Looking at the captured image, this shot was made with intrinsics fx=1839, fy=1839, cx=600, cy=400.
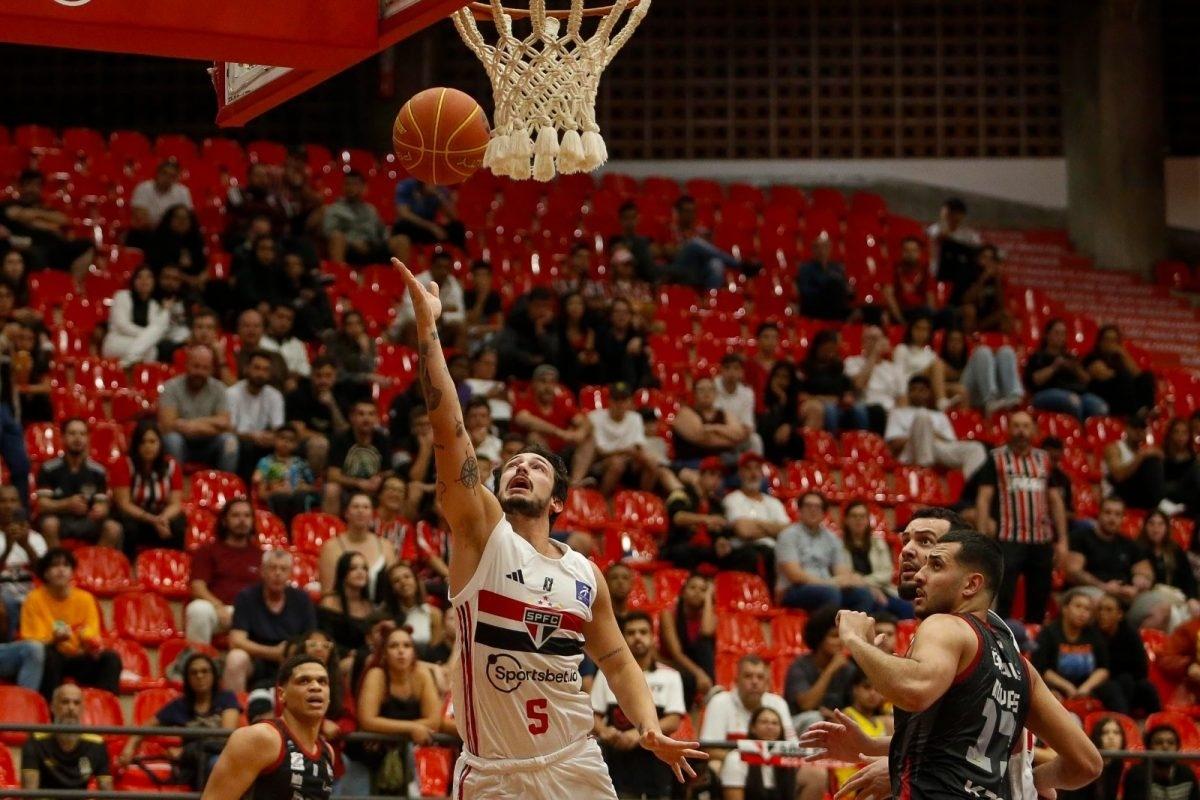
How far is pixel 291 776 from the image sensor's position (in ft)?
20.3

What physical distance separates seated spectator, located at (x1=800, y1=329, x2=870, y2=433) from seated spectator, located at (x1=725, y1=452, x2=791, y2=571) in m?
1.84

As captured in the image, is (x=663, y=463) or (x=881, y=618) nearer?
(x=881, y=618)

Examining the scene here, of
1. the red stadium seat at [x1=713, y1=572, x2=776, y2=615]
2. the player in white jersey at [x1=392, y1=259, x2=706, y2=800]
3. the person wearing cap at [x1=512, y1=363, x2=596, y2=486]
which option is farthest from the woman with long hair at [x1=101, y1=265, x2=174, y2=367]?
the player in white jersey at [x1=392, y1=259, x2=706, y2=800]

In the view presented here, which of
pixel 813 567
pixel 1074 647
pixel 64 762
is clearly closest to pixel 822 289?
pixel 813 567

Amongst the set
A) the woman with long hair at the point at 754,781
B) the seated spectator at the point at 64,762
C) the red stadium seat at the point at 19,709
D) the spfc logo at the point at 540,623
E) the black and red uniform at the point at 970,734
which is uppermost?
the spfc logo at the point at 540,623

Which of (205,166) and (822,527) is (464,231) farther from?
(822,527)

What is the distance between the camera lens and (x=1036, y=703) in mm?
5219

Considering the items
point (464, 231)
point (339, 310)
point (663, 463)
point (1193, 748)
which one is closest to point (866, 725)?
point (1193, 748)

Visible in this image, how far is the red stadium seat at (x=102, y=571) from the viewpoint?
10.9 metres

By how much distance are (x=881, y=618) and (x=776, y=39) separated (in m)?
11.6

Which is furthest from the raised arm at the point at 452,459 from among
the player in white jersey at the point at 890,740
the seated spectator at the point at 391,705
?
the seated spectator at the point at 391,705

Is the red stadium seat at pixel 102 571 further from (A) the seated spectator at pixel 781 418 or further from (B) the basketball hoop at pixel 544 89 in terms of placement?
(A) the seated spectator at pixel 781 418

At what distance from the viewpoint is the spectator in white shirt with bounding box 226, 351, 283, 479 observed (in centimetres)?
1245

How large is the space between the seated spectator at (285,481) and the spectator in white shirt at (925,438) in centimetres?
478
